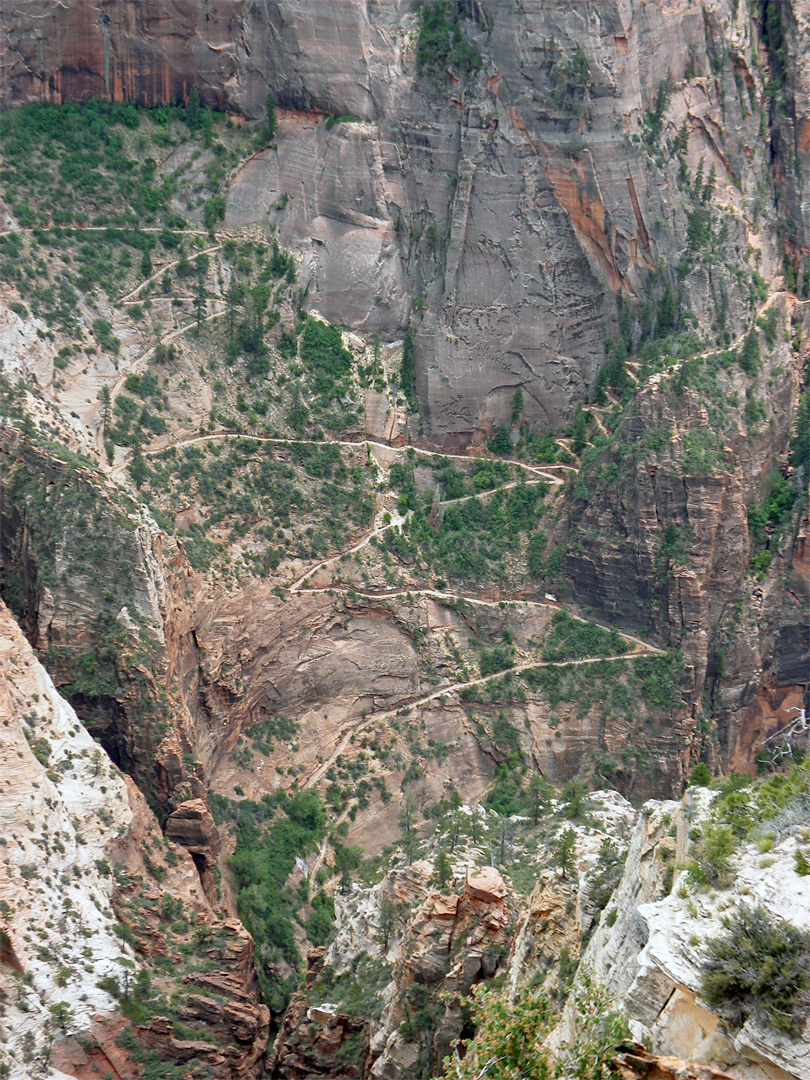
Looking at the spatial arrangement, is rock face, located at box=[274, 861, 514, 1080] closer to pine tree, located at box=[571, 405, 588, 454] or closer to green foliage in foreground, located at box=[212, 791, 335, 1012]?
green foliage in foreground, located at box=[212, 791, 335, 1012]

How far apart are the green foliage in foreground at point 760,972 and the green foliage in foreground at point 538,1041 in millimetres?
2189

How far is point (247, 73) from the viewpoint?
266 ft

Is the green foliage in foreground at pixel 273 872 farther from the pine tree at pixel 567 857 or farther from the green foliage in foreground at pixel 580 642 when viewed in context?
the pine tree at pixel 567 857

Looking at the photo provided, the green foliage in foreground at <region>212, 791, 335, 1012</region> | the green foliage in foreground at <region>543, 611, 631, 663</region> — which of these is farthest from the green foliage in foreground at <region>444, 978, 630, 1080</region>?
the green foliage in foreground at <region>543, 611, 631, 663</region>

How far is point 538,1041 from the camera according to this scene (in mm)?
30531

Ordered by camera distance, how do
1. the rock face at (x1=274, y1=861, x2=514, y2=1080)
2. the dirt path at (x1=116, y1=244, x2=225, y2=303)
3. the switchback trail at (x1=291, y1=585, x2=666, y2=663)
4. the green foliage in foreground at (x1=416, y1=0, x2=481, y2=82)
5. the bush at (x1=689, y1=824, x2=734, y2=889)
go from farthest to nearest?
the green foliage in foreground at (x1=416, y1=0, x2=481, y2=82), the switchback trail at (x1=291, y1=585, x2=666, y2=663), the dirt path at (x1=116, y1=244, x2=225, y2=303), the rock face at (x1=274, y1=861, x2=514, y2=1080), the bush at (x1=689, y1=824, x2=734, y2=889)

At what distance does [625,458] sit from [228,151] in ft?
98.2

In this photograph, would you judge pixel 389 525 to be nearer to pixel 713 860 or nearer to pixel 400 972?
pixel 400 972

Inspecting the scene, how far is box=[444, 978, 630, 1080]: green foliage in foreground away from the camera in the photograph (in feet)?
84.0

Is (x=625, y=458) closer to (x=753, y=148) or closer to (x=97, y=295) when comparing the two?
(x=753, y=148)

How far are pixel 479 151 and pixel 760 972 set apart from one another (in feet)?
212

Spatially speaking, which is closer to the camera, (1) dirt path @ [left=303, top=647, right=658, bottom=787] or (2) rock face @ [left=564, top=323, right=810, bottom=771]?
(1) dirt path @ [left=303, top=647, right=658, bottom=787]

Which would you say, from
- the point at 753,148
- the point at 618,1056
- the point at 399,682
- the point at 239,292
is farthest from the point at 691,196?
the point at 618,1056

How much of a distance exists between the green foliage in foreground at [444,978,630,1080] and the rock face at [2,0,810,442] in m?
54.9
